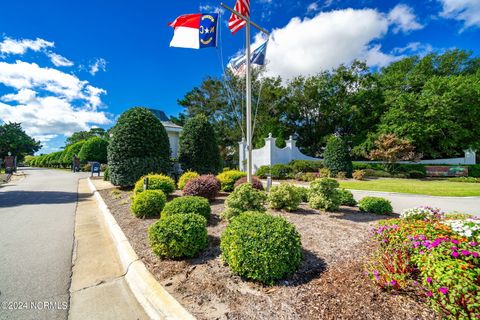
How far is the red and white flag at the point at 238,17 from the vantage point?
6844 mm

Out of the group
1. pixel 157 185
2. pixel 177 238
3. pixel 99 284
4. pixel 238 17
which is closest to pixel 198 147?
pixel 157 185

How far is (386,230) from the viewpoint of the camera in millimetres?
3018

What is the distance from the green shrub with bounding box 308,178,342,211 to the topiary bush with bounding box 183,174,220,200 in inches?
125

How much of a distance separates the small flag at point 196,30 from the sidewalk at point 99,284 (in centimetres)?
603

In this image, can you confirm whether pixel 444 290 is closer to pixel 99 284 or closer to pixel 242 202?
pixel 242 202

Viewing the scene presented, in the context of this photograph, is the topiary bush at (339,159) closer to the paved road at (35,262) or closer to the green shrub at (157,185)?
the green shrub at (157,185)

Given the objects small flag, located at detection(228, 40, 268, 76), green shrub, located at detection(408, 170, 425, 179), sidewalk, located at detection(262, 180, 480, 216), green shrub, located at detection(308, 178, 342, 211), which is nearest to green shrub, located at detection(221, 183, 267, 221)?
green shrub, located at detection(308, 178, 342, 211)

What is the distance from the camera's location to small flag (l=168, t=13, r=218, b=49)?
6.77 metres

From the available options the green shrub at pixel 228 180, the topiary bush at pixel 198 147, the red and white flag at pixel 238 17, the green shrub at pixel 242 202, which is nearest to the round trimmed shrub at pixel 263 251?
the green shrub at pixel 242 202

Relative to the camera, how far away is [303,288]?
2590 millimetres

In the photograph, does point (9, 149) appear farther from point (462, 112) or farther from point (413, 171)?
point (462, 112)

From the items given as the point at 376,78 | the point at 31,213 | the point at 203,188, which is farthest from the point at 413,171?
the point at 31,213

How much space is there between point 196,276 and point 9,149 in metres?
67.7

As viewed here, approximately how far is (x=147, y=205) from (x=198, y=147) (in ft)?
19.0
